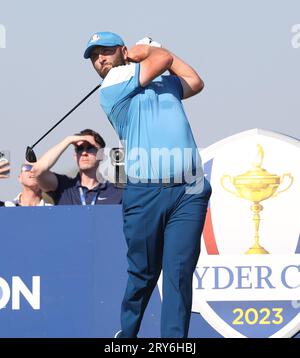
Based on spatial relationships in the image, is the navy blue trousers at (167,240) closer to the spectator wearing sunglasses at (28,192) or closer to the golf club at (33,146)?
the golf club at (33,146)

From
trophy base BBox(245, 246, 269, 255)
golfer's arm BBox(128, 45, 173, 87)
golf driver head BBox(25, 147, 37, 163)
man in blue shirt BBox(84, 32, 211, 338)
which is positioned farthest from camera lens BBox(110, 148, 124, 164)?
golfer's arm BBox(128, 45, 173, 87)

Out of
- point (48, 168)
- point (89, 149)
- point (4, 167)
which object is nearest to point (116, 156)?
point (89, 149)

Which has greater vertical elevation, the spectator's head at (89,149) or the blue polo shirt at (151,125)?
the blue polo shirt at (151,125)

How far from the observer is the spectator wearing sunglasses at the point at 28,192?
7.00m

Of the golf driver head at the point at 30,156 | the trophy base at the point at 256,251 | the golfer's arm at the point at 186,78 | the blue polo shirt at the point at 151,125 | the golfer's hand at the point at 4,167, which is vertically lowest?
the trophy base at the point at 256,251

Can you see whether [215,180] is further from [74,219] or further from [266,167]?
[74,219]

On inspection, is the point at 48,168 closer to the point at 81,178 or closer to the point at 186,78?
the point at 81,178

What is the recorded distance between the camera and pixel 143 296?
5.60 metres

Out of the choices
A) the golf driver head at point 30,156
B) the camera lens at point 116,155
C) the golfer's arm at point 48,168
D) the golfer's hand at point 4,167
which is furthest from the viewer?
the golfer's hand at point 4,167

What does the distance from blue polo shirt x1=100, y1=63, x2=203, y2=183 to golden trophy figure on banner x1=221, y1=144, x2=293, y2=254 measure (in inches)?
43.4

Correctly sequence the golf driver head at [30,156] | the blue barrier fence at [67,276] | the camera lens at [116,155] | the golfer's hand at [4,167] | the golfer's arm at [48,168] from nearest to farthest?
the blue barrier fence at [67,276]
the camera lens at [116,155]
the golfer's arm at [48,168]
the golf driver head at [30,156]
the golfer's hand at [4,167]

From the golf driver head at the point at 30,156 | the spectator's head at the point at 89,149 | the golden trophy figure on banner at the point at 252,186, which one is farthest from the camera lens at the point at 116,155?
A: the golden trophy figure on banner at the point at 252,186

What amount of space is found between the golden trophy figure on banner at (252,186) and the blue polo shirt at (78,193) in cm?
70
